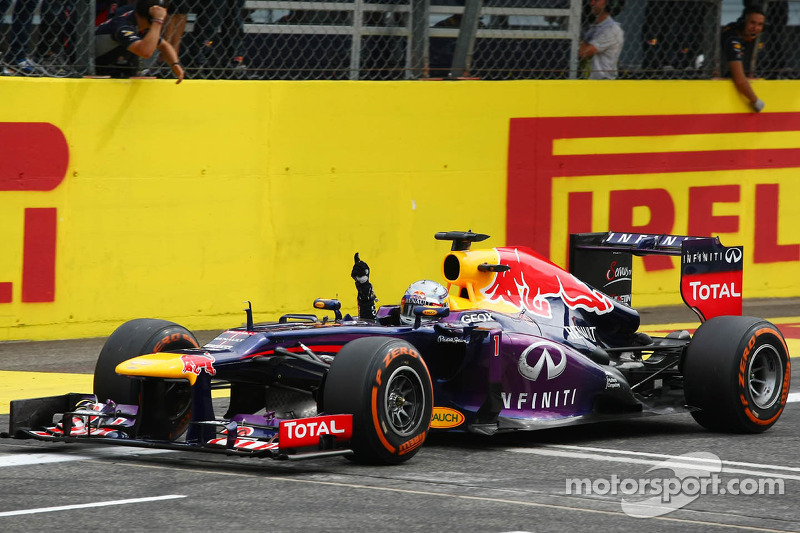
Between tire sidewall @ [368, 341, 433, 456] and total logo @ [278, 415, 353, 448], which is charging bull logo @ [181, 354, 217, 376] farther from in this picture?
tire sidewall @ [368, 341, 433, 456]

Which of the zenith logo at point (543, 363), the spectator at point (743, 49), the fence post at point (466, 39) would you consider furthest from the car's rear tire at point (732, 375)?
the spectator at point (743, 49)

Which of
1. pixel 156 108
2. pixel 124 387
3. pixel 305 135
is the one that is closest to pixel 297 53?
pixel 305 135

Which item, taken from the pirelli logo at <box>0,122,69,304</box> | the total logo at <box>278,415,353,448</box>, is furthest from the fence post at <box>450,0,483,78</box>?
the total logo at <box>278,415,353,448</box>

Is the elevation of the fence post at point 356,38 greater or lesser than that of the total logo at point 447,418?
greater

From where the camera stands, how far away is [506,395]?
26.0 feet

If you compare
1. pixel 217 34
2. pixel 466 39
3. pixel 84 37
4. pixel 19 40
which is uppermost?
pixel 466 39

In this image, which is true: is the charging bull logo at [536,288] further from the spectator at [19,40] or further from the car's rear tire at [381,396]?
the spectator at [19,40]

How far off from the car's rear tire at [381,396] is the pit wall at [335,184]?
4854 mm

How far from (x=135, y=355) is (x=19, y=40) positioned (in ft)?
14.6

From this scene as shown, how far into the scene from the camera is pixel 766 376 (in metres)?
8.74

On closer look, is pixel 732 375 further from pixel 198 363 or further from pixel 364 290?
pixel 198 363

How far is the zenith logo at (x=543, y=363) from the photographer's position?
8.00 m

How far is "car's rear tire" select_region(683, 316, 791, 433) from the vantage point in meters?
8.40

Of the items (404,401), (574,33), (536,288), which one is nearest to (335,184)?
(574,33)
